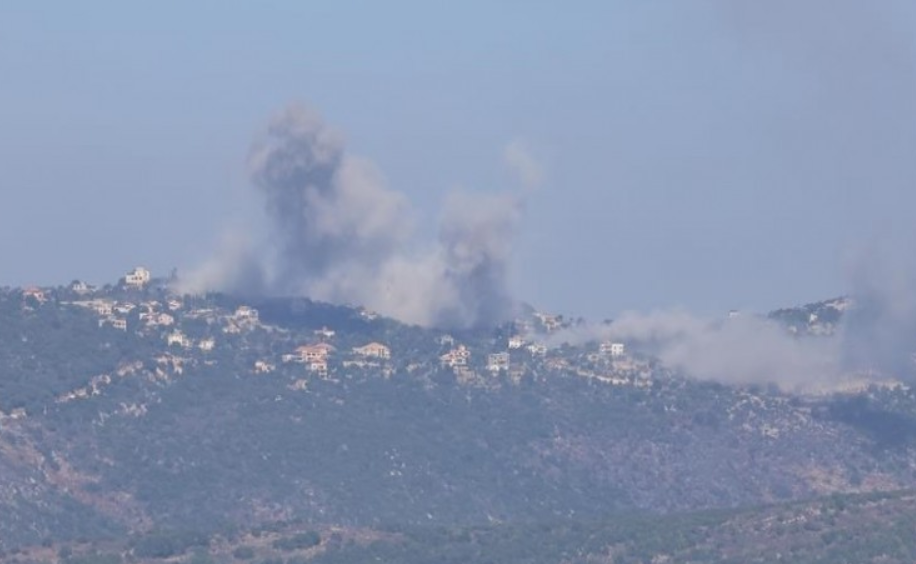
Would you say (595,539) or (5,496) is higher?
(5,496)

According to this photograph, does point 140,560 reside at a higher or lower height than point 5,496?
lower

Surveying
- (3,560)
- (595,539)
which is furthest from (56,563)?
(595,539)

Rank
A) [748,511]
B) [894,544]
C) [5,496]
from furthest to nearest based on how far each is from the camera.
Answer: [5,496], [748,511], [894,544]

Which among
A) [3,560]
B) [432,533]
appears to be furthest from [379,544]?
[3,560]

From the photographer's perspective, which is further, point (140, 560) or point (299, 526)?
point (299, 526)

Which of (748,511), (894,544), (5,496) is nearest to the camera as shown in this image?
(894,544)

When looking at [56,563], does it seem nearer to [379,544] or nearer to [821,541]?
[379,544]

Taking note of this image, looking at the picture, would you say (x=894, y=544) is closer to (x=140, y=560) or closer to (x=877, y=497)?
(x=877, y=497)

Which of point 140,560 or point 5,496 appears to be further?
point 5,496
